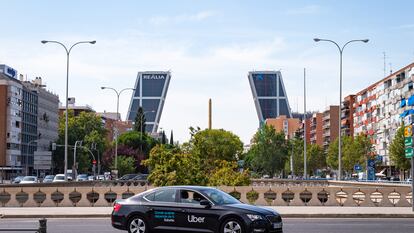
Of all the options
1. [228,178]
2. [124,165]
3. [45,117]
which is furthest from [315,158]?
[228,178]

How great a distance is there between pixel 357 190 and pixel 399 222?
34.2ft

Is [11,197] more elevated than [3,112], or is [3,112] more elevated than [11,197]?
[3,112]

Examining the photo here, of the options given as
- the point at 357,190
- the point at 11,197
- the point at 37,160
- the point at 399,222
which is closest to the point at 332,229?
the point at 399,222

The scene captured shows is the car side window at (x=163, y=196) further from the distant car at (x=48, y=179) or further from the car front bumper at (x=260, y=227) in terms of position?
the distant car at (x=48, y=179)

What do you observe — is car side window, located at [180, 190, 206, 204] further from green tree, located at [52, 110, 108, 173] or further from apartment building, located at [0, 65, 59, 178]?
green tree, located at [52, 110, 108, 173]

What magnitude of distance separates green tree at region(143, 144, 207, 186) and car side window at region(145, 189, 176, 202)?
869 inches

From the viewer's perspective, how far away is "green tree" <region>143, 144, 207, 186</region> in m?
41.8

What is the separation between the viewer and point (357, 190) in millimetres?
36375

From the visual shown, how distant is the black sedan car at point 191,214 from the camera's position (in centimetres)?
1787

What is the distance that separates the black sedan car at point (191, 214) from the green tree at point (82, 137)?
413ft

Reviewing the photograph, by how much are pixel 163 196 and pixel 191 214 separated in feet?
3.51

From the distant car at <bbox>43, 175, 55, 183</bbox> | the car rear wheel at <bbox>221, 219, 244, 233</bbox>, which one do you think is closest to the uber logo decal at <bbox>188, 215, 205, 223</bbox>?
the car rear wheel at <bbox>221, 219, 244, 233</bbox>

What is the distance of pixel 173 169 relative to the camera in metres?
42.6

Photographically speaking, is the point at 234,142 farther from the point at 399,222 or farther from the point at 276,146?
the point at 399,222
